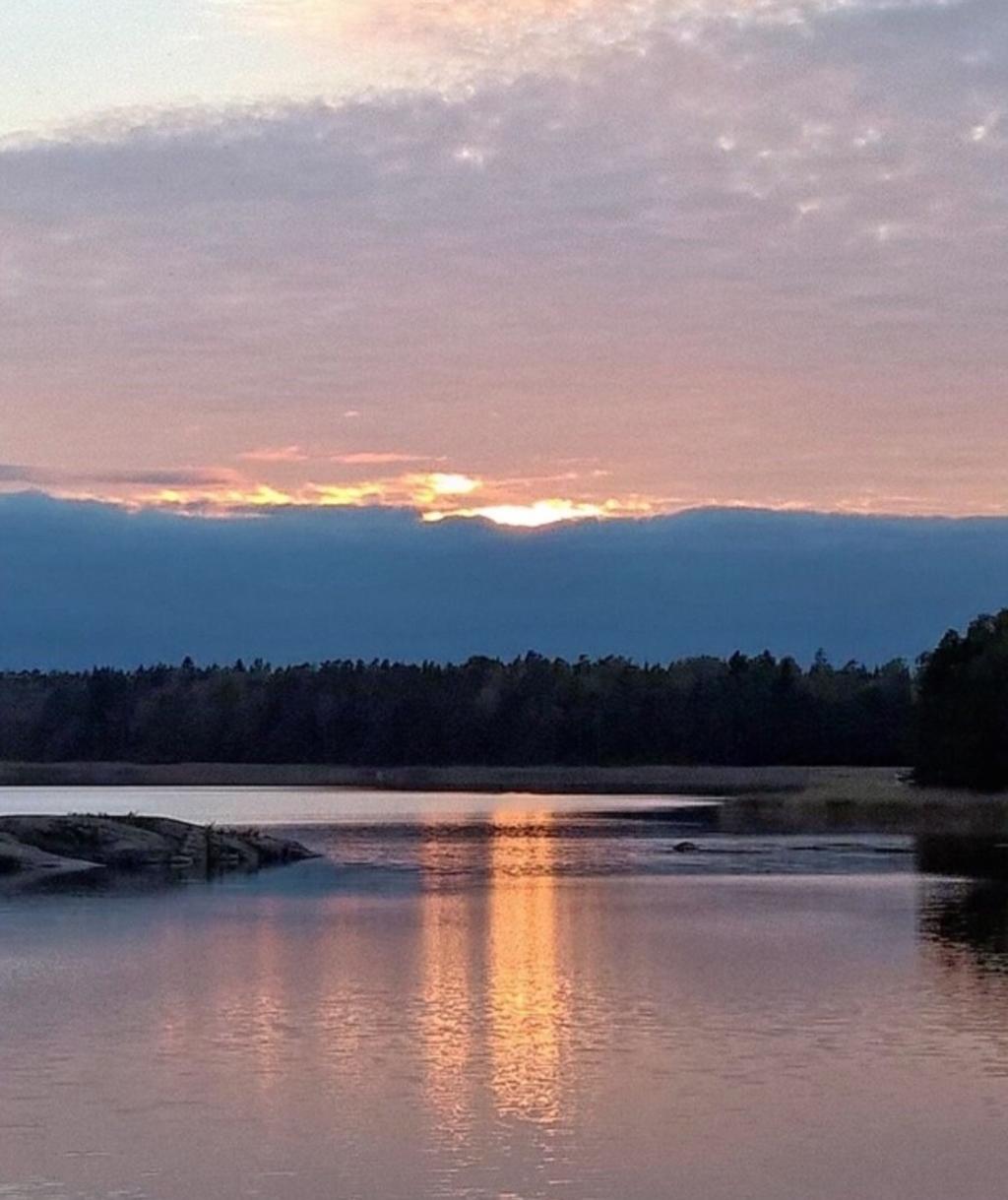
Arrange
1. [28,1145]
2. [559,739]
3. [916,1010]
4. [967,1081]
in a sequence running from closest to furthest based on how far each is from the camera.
→ [28,1145] < [967,1081] < [916,1010] < [559,739]

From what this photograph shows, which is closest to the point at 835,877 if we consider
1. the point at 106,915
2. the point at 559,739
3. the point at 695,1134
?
the point at 106,915

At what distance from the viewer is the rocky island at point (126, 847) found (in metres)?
55.7

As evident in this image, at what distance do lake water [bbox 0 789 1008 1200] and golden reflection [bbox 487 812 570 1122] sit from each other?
0.08 metres

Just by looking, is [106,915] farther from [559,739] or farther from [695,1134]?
[559,739]

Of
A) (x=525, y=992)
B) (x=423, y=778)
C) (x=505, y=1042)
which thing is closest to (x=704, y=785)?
(x=423, y=778)

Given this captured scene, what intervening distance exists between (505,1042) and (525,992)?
4874 mm

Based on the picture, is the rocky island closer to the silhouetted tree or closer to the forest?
the silhouetted tree

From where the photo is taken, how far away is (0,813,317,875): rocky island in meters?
55.7

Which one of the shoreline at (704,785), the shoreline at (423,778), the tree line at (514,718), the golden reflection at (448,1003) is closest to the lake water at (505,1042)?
the golden reflection at (448,1003)

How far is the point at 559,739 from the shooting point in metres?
175

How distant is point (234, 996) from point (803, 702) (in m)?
128

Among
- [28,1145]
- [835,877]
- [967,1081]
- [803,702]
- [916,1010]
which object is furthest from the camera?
[803,702]

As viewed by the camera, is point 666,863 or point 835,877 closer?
point 835,877

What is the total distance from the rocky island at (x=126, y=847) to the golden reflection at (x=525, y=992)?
6649 millimetres
